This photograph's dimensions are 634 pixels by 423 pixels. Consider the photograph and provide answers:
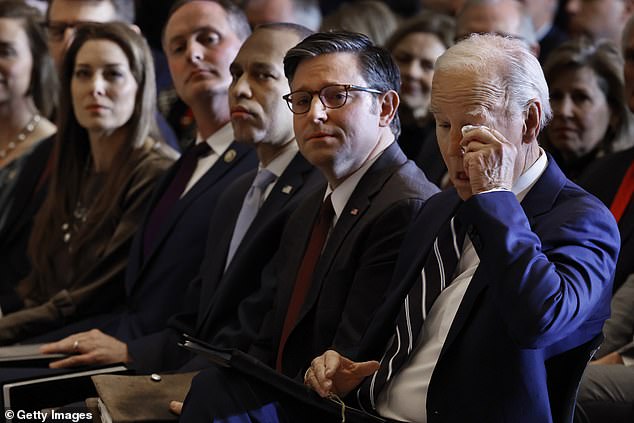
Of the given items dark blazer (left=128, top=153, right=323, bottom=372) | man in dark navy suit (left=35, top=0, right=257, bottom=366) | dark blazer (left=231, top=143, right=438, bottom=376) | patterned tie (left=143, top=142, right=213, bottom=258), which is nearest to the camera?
dark blazer (left=231, top=143, right=438, bottom=376)

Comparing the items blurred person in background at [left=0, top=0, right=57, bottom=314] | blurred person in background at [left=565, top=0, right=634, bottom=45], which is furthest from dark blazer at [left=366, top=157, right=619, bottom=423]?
blurred person in background at [left=565, top=0, right=634, bottom=45]

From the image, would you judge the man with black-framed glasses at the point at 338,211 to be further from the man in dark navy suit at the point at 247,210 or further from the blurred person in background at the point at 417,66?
the blurred person in background at the point at 417,66

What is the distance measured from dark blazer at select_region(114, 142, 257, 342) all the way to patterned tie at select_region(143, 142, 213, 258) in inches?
1.6

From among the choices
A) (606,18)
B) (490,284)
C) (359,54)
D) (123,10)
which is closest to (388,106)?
(359,54)

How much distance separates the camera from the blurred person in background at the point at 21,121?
472 cm

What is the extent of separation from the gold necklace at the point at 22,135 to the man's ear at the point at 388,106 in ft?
8.16

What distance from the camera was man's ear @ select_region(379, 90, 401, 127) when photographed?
303 cm

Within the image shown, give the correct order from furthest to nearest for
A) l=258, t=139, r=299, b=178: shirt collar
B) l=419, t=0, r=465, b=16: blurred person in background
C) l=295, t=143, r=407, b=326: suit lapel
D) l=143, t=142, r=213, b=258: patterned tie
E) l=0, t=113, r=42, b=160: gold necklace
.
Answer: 1. l=419, t=0, r=465, b=16: blurred person in background
2. l=0, t=113, r=42, b=160: gold necklace
3. l=143, t=142, r=213, b=258: patterned tie
4. l=258, t=139, r=299, b=178: shirt collar
5. l=295, t=143, r=407, b=326: suit lapel

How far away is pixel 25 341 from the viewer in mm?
3881

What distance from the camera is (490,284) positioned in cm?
221

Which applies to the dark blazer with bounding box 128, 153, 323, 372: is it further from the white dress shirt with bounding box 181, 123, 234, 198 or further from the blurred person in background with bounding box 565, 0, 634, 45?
the blurred person in background with bounding box 565, 0, 634, 45

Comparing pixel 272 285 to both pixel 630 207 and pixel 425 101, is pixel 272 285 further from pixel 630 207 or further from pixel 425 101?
pixel 425 101

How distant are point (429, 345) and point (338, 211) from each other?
60 centimetres

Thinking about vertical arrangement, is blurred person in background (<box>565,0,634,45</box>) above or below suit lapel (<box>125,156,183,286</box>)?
above
